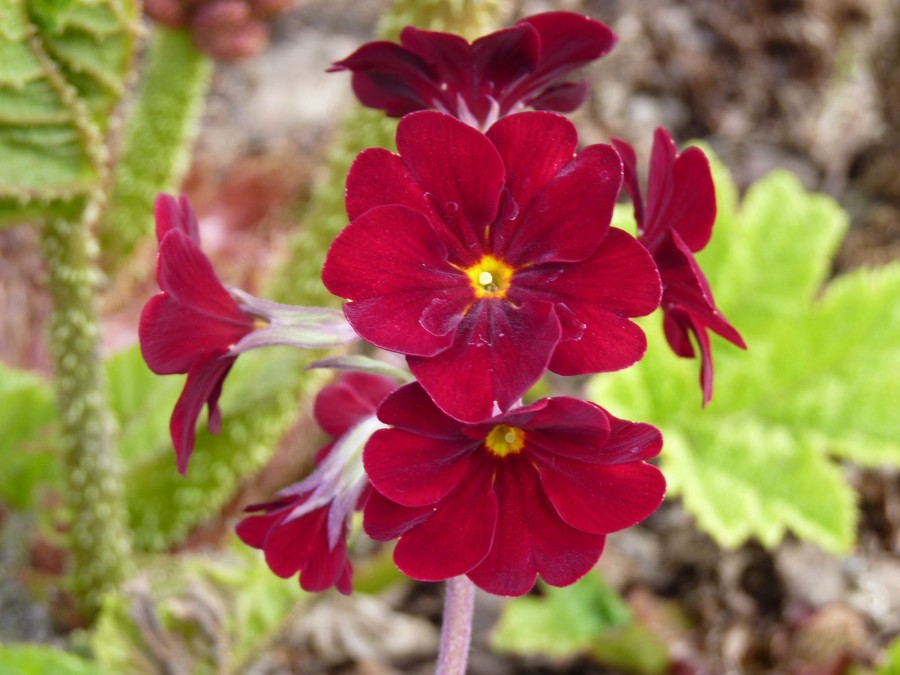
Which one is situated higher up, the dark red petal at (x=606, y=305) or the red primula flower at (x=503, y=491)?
the dark red petal at (x=606, y=305)

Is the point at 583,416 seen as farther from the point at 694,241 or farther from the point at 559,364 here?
the point at 694,241

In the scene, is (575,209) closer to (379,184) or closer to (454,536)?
(379,184)

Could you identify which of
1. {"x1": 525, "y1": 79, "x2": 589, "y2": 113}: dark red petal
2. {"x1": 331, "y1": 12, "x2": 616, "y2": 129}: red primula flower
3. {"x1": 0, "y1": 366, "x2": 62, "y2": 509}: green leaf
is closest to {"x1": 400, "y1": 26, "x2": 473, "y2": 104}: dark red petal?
{"x1": 331, "y1": 12, "x2": 616, "y2": 129}: red primula flower

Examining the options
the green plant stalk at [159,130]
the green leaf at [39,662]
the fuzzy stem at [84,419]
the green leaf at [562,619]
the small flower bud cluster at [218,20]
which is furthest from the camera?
the green plant stalk at [159,130]

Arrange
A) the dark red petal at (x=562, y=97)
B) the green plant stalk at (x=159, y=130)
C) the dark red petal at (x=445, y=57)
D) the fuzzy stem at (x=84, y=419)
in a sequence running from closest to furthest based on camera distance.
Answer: the dark red petal at (x=445, y=57), the dark red petal at (x=562, y=97), the fuzzy stem at (x=84, y=419), the green plant stalk at (x=159, y=130)

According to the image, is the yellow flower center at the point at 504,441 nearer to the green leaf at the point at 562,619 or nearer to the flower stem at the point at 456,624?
the flower stem at the point at 456,624

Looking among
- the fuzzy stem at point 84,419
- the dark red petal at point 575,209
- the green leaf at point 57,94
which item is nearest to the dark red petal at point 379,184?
the dark red petal at point 575,209
